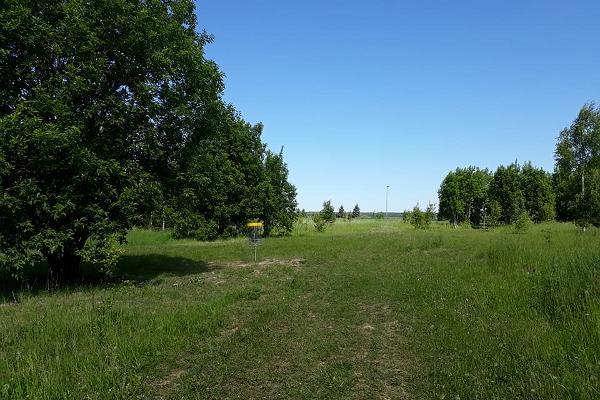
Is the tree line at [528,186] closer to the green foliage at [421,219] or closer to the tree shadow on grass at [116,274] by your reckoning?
the green foliage at [421,219]

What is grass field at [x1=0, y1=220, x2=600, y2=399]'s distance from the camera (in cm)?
570

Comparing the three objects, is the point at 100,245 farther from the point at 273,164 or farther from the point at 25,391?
the point at 273,164

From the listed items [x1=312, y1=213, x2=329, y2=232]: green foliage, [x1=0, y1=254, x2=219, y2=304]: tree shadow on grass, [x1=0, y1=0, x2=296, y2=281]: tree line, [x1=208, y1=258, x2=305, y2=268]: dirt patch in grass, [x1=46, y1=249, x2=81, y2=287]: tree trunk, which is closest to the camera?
[x1=0, y1=0, x2=296, y2=281]: tree line

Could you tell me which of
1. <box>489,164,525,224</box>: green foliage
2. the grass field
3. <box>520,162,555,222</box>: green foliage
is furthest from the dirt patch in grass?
<box>520,162,555,222</box>: green foliage

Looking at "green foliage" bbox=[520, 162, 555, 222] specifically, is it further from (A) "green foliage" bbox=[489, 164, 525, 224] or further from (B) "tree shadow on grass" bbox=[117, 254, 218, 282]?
(B) "tree shadow on grass" bbox=[117, 254, 218, 282]

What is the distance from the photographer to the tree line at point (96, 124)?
12.6 m

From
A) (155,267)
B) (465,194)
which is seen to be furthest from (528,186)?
(155,267)

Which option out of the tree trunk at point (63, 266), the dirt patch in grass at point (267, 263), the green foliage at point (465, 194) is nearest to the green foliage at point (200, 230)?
the dirt patch in grass at point (267, 263)

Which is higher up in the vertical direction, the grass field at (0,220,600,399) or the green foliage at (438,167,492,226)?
the green foliage at (438,167,492,226)

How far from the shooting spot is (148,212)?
15.7 m

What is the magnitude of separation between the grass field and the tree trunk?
2020 mm

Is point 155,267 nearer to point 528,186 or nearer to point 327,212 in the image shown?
point 327,212

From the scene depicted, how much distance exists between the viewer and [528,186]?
68.2m

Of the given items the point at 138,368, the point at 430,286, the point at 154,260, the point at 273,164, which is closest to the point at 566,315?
the point at 430,286
